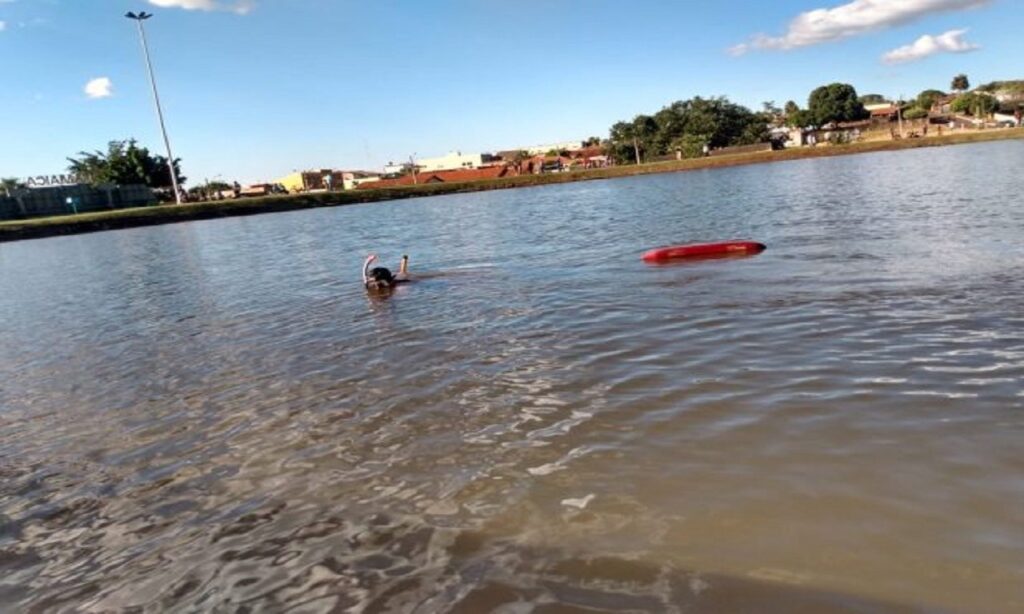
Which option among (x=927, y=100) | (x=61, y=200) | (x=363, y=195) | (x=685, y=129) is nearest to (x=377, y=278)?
(x=363, y=195)

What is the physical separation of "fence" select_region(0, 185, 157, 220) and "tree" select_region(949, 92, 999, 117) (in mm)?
161564

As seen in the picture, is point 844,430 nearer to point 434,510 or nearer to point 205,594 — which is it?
point 434,510

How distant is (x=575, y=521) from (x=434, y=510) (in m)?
1.14

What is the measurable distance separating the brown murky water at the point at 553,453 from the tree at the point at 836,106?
157780mm

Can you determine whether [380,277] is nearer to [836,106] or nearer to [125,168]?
[125,168]

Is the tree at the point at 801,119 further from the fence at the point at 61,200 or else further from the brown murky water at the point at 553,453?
the brown murky water at the point at 553,453

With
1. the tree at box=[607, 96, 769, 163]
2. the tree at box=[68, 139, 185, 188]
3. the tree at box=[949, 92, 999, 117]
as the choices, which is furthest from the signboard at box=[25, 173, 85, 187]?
the tree at box=[949, 92, 999, 117]

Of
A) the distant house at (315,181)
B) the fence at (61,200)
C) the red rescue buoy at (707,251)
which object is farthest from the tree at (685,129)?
the red rescue buoy at (707,251)

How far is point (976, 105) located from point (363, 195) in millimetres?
128350

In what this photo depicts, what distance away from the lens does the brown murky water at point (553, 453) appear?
13.9 ft

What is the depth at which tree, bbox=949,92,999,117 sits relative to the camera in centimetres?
14025

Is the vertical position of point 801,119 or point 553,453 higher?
point 801,119

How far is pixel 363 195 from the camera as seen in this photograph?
343ft

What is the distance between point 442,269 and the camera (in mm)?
21641
